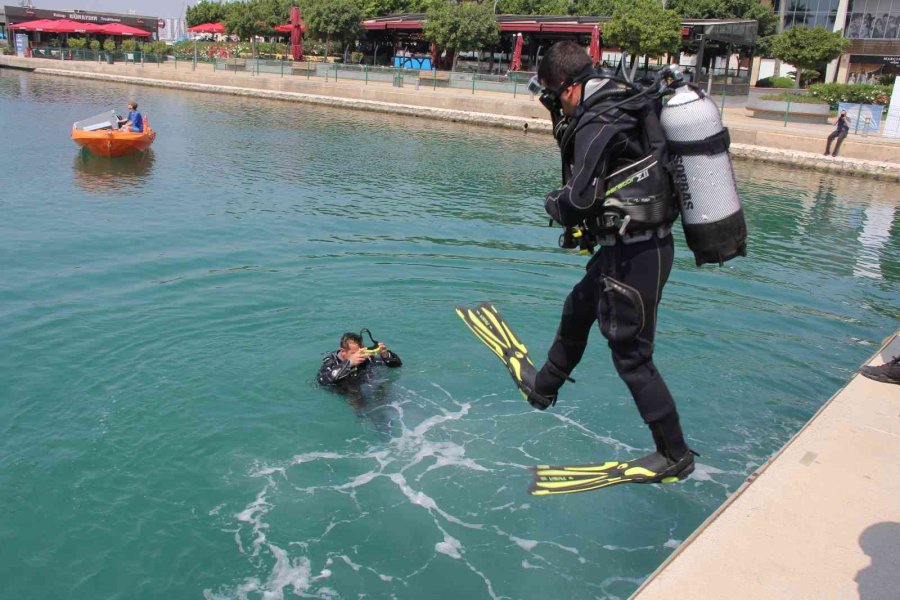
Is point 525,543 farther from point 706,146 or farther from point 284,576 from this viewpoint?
point 706,146

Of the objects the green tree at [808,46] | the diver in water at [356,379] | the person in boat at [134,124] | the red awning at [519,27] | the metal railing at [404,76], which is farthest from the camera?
the red awning at [519,27]

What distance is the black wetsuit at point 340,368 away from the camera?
7.93 metres

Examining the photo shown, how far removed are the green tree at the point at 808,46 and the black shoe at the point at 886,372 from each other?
44.5m

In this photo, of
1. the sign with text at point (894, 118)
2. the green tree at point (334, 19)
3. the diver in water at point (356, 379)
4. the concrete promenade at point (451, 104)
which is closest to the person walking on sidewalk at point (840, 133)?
the concrete promenade at point (451, 104)

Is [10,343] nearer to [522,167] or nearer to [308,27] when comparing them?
[522,167]

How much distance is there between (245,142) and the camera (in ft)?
87.2

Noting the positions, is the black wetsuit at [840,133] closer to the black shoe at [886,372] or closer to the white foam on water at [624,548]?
the black shoe at [886,372]

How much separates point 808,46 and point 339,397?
46.7m

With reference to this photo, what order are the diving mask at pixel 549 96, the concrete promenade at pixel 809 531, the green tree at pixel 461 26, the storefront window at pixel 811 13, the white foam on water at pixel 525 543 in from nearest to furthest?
the concrete promenade at pixel 809 531, the diving mask at pixel 549 96, the white foam on water at pixel 525 543, the green tree at pixel 461 26, the storefront window at pixel 811 13

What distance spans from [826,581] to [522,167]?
21662 millimetres

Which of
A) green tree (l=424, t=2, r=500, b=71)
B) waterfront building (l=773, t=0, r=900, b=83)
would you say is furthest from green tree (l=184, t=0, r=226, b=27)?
waterfront building (l=773, t=0, r=900, b=83)

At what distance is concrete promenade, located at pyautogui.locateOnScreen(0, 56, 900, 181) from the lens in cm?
2873

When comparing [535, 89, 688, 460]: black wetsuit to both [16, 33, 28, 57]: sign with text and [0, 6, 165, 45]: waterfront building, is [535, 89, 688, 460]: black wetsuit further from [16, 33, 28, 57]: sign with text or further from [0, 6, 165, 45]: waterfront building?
[0, 6, 165, 45]: waterfront building

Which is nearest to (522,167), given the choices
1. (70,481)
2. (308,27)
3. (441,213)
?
(441,213)
